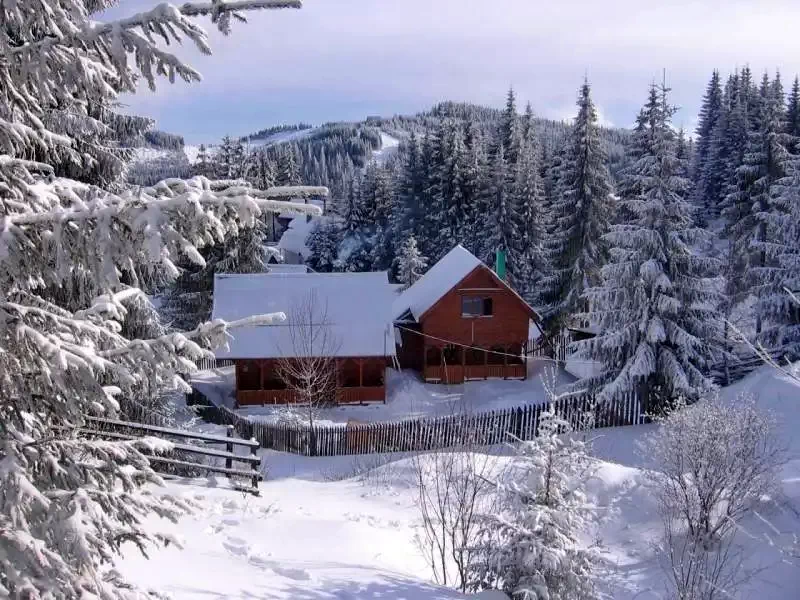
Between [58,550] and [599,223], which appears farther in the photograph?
[599,223]

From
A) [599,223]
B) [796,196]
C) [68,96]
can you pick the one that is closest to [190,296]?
[599,223]

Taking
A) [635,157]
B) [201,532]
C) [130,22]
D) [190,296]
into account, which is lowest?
[201,532]

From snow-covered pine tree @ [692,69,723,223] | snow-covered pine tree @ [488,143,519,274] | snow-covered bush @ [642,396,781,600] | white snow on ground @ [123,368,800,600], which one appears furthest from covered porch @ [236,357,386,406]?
snow-covered pine tree @ [692,69,723,223]

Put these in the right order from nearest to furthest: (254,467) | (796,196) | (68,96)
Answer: (68,96) < (254,467) < (796,196)

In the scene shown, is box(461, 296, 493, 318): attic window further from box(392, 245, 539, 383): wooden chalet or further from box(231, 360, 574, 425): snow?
box(231, 360, 574, 425): snow

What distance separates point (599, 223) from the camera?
31125 millimetres

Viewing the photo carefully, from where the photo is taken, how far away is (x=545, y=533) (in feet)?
27.4

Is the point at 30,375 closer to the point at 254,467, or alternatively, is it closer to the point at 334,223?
the point at 254,467

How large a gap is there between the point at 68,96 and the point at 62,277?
1368mm

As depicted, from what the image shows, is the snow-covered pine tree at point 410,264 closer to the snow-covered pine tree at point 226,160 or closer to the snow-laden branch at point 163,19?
the snow-covered pine tree at point 226,160

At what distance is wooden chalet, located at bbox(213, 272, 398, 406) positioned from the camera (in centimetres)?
2544

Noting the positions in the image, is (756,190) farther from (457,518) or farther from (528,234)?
(457,518)

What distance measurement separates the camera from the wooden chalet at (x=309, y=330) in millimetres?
25438

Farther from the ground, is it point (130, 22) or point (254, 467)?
point (130, 22)
